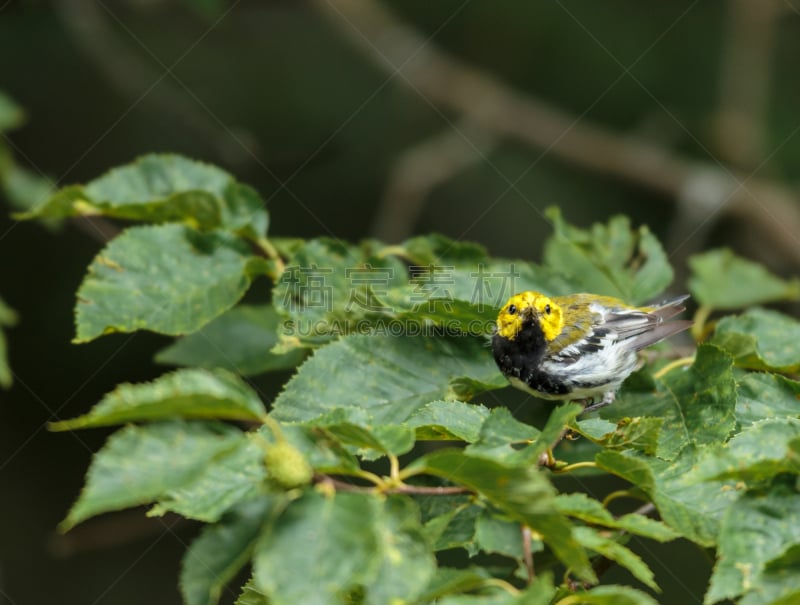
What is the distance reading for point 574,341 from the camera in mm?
3139

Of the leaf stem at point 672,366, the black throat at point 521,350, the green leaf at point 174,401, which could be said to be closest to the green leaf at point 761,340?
the leaf stem at point 672,366

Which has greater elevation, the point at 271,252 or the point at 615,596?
the point at 615,596

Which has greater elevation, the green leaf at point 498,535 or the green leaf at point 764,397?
the green leaf at point 764,397

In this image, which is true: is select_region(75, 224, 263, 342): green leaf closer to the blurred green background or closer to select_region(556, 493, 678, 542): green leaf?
select_region(556, 493, 678, 542): green leaf

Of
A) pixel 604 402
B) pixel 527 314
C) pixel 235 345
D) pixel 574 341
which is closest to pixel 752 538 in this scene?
pixel 604 402

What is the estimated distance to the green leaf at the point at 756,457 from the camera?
149 centimetres

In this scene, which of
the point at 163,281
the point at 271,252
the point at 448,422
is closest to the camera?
the point at 448,422

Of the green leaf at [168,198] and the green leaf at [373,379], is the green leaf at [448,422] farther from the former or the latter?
the green leaf at [168,198]

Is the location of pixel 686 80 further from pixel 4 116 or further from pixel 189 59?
pixel 4 116

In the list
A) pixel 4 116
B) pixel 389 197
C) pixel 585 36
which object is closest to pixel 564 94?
pixel 585 36

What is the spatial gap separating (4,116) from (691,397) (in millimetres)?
3167

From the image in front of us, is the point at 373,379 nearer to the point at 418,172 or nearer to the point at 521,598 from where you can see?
the point at 521,598

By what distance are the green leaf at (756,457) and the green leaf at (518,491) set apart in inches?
10.8

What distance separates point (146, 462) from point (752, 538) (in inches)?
39.8
